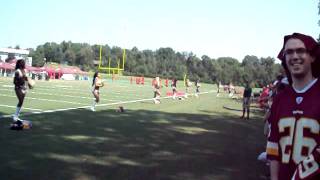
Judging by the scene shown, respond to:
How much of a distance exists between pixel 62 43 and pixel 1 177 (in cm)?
13283

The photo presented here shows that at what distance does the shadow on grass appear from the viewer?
26.2ft

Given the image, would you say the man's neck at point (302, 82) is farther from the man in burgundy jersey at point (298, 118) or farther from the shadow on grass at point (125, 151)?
the shadow on grass at point (125, 151)

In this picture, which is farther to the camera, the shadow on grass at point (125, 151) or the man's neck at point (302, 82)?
the shadow on grass at point (125, 151)

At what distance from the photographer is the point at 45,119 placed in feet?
50.0

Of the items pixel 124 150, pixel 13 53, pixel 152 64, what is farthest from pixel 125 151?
pixel 152 64

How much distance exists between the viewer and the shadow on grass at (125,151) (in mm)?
8000

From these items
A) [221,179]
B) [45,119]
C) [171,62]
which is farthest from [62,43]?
[221,179]

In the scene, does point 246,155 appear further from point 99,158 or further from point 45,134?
point 45,134

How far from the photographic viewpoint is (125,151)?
33.3 feet

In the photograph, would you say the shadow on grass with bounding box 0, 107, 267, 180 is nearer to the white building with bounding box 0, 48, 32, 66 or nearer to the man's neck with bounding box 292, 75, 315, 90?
the man's neck with bounding box 292, 75, 315, 90

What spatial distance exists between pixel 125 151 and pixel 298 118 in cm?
740

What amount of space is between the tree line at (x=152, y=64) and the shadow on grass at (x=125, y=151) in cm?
9911

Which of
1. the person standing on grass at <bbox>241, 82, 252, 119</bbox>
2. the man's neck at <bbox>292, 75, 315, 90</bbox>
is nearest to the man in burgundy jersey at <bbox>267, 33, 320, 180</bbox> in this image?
the man's neck at <bbox>292, 75, 315, 90</bbox>

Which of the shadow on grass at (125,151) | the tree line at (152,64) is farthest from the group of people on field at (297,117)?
the tree line at (152,64)
